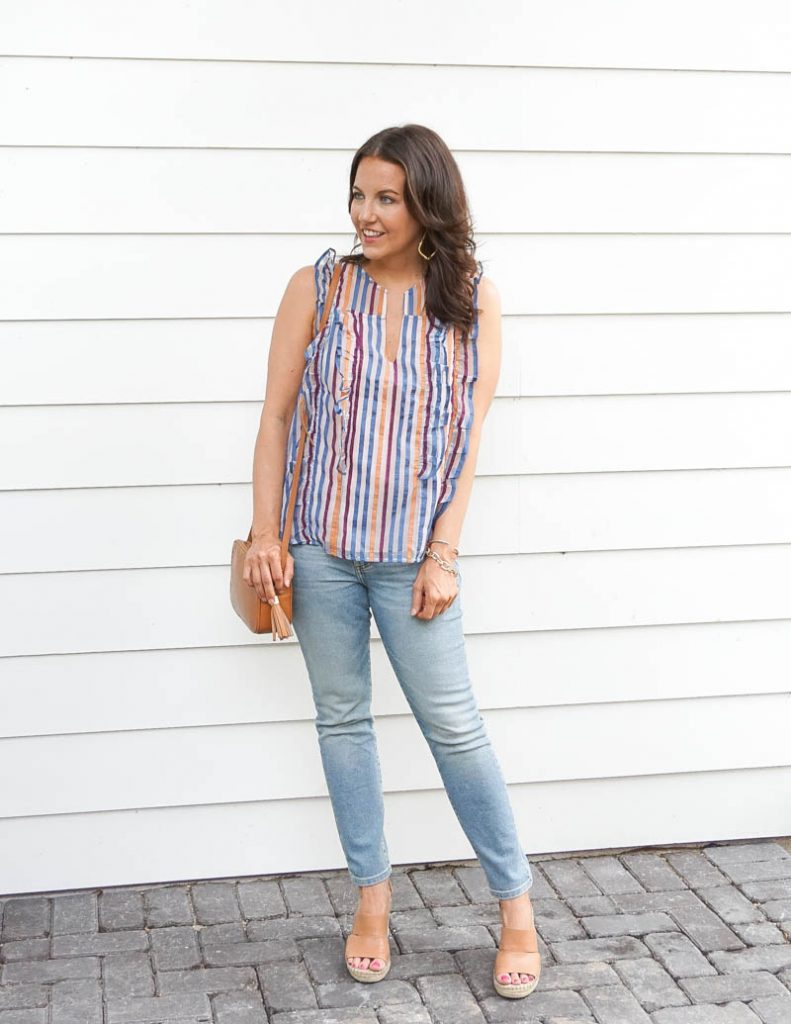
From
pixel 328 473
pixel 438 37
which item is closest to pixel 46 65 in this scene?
pixel 438 37

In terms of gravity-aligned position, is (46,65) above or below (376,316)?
above

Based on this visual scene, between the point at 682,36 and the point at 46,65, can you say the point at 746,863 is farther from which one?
the point at 46,65

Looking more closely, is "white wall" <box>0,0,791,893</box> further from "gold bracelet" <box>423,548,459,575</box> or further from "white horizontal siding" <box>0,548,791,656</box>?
"gold bracelet" <box>423,548,459,575</box>

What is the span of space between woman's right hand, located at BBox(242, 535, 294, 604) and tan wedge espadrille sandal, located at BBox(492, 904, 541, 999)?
86 centimetres

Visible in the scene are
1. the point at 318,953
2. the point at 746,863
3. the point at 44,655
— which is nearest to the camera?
the point at 318,953

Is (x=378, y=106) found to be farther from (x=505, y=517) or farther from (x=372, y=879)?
(x=372, y=879)

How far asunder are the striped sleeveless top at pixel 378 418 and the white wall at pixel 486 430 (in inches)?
19.5

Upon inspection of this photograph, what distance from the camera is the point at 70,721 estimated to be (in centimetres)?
320

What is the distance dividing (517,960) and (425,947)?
271 mm

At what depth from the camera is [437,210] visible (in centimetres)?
258

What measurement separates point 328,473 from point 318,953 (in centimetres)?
107

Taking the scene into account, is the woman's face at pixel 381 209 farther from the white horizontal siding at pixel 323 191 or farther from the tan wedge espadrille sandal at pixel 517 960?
the tan wedge espadrille sandal at pixel 517 960

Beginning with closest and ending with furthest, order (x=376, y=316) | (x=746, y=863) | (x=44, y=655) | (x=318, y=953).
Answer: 1. (x=376, y=316)
2. (x=318, y=953)
3. (x=44, y=655)
4. (x=746, y=863)

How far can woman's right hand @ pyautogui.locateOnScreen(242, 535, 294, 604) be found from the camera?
2654 millimetres
